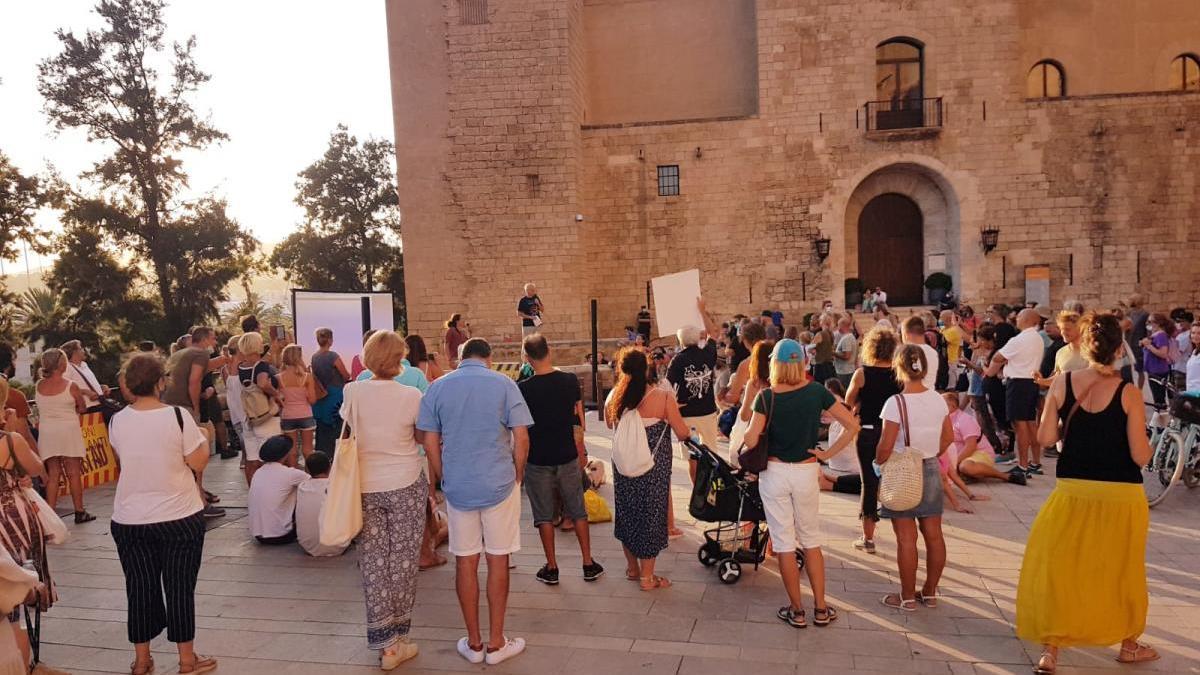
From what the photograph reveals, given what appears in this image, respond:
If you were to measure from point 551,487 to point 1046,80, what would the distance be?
63.6ft

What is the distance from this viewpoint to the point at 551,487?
4.79 m

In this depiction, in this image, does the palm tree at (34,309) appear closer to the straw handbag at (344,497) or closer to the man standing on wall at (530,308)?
the man standing on wall at (530,308)

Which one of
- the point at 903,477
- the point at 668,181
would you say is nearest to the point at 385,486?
the point at 903,477

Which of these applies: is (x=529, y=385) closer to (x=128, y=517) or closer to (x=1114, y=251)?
(x=128, y=517)

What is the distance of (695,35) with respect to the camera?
18.9 meters

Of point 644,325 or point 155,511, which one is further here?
point 644,325

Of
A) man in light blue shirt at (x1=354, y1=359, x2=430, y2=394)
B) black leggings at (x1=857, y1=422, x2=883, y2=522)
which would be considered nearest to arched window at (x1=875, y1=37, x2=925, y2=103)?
black leggings at (x1=857, y1=422, x2=883, y2=522)

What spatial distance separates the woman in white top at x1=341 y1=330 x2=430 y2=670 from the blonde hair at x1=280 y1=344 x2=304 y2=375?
3.50 m

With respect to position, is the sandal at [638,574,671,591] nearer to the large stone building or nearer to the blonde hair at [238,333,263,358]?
the blonde hair at [238,333,263,358]

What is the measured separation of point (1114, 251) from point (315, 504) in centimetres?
1766

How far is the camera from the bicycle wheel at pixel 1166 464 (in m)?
6.07

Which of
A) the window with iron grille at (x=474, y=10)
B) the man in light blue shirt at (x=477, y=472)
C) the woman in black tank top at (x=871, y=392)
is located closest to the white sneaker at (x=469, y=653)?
the man in light blue shirt at (x=477, y=472)

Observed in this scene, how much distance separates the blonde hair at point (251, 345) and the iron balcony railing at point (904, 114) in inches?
567

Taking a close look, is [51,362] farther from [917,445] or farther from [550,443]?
[917,445]
